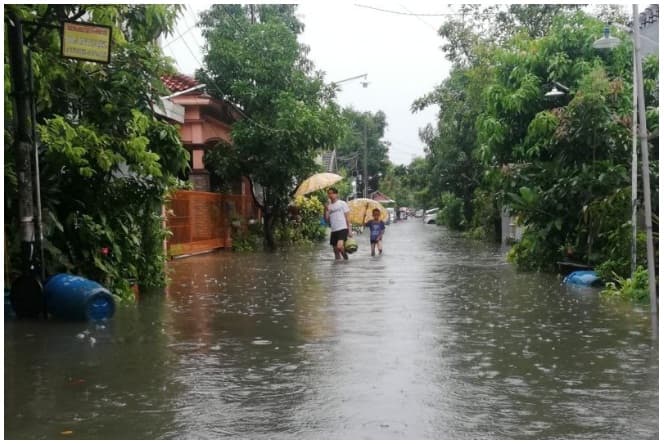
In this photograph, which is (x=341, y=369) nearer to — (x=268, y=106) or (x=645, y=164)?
(x=645, y=164)

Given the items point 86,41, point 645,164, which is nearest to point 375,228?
point 645,164

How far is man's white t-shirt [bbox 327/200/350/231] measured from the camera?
1853cm

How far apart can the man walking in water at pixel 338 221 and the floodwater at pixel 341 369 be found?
701 cm

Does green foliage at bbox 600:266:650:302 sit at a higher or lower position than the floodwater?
higher

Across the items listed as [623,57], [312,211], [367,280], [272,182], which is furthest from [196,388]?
[312,211]

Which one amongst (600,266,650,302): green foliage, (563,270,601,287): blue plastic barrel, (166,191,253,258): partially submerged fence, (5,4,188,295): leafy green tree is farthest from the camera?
(166,191,253,258): partially submerged fence

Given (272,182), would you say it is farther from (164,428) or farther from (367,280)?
(164,428)

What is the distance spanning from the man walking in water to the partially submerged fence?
358 centimetres

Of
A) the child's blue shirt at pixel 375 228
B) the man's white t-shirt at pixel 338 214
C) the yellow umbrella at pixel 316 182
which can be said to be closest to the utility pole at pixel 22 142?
the man's white t-shirt at pixel 338 214

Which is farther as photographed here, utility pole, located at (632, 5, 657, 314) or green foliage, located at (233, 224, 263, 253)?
green foliage, located at (233, 224, 263, 253)

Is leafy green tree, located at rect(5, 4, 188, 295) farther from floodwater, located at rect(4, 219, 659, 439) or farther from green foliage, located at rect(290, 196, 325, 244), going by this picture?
green foliage, located at rect(290, 196, 325, 244)

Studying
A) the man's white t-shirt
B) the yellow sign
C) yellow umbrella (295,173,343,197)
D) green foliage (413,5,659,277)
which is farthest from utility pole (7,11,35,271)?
yellow umbrella (295,173,343,197)

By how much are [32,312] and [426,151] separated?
113 feet

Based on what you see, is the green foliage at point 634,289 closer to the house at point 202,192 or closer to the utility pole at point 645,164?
the utility pole at point 645,164
